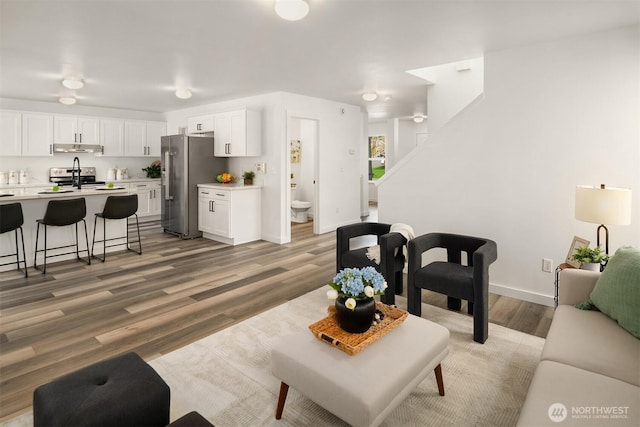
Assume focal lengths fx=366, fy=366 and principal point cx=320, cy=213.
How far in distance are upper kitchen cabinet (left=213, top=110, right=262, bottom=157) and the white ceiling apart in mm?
770

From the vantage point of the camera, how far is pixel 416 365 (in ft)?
5.91

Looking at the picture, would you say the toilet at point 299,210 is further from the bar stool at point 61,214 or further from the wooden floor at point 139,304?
the bar stool at point 61,214

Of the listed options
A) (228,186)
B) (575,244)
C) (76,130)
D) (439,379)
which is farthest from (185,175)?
(575,244)

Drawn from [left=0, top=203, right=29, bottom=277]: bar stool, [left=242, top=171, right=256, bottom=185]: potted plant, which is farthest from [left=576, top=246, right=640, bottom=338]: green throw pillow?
[left=0, top=203, right=29, bottom=277]: bar stool

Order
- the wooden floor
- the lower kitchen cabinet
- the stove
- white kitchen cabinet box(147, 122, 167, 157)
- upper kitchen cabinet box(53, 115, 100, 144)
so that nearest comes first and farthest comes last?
1. the wooden floor
2. the lower kitchen cabinet
3. upper kitchen cabinet box(53, 115, 100, 144)
4. the stove
5. white kitchen cabinet box(147, 122, 167, 157)

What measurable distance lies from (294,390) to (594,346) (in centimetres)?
159

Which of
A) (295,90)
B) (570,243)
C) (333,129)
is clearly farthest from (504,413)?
(333,129)

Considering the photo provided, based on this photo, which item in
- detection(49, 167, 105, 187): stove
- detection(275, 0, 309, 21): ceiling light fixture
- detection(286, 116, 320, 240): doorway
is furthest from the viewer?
detection(286, 116, 320, 240): doorway

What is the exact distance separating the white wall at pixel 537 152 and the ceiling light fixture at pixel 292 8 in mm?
2088

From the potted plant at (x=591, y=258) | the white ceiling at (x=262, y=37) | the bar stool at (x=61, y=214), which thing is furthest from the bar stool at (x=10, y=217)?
the potted plant at (x=591, y=258)

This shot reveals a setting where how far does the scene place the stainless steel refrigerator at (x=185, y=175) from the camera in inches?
246

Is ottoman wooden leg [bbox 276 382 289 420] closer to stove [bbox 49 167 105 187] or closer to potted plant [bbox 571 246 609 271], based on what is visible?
potted plant [bbox 571 246 609 271]

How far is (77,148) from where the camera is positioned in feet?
24.0

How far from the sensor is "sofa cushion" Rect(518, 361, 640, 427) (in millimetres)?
1317
